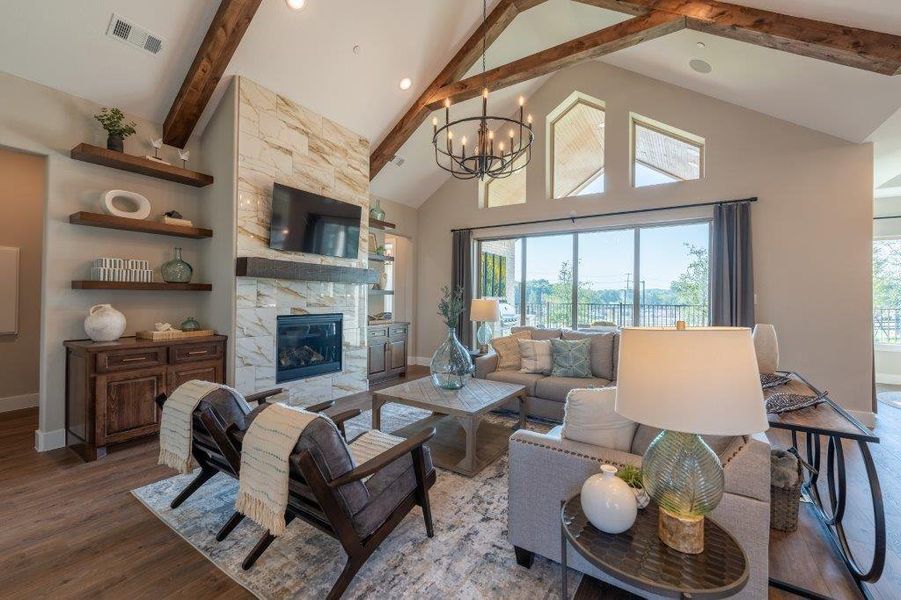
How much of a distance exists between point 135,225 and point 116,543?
2770 mm

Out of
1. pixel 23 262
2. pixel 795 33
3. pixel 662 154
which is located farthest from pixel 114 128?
pixel 662 154

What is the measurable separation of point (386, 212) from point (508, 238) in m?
2.26

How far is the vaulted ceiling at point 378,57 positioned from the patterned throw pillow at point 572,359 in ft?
10.8

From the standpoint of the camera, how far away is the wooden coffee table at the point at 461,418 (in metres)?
2.98

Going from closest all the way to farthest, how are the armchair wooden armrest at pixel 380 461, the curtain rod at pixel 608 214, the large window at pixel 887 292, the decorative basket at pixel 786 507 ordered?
the armchair wooden armrest at pixel 380 461 < the decorative basket at pixel 786 507 < the curtain rod at pixel 608 214 < the large window at pixel 887 292

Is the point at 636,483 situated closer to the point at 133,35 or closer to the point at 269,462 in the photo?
the point at 269,462

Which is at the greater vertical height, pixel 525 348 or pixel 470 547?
pixel 525 348

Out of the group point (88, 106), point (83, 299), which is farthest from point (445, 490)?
point (88, 106)

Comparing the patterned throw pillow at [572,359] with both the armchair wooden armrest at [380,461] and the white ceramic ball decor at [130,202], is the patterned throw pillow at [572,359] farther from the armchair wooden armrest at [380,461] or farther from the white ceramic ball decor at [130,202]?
the white ceramic ball decor at [130,202]

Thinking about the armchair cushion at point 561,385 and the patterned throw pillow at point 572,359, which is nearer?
the armchair cushion at point 561,385

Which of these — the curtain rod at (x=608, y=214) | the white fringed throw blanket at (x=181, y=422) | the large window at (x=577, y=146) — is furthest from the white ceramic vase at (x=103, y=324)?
the large window at (x=577, y=146)

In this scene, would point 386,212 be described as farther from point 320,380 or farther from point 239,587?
point 239,587

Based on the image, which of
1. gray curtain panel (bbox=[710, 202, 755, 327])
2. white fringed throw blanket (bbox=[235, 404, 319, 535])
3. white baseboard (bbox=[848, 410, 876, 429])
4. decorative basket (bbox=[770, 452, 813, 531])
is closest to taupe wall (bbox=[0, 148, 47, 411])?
white fringed throw blanket (bbox=[235, 404, 319, 535])

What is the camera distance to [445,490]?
2721 millimetres
